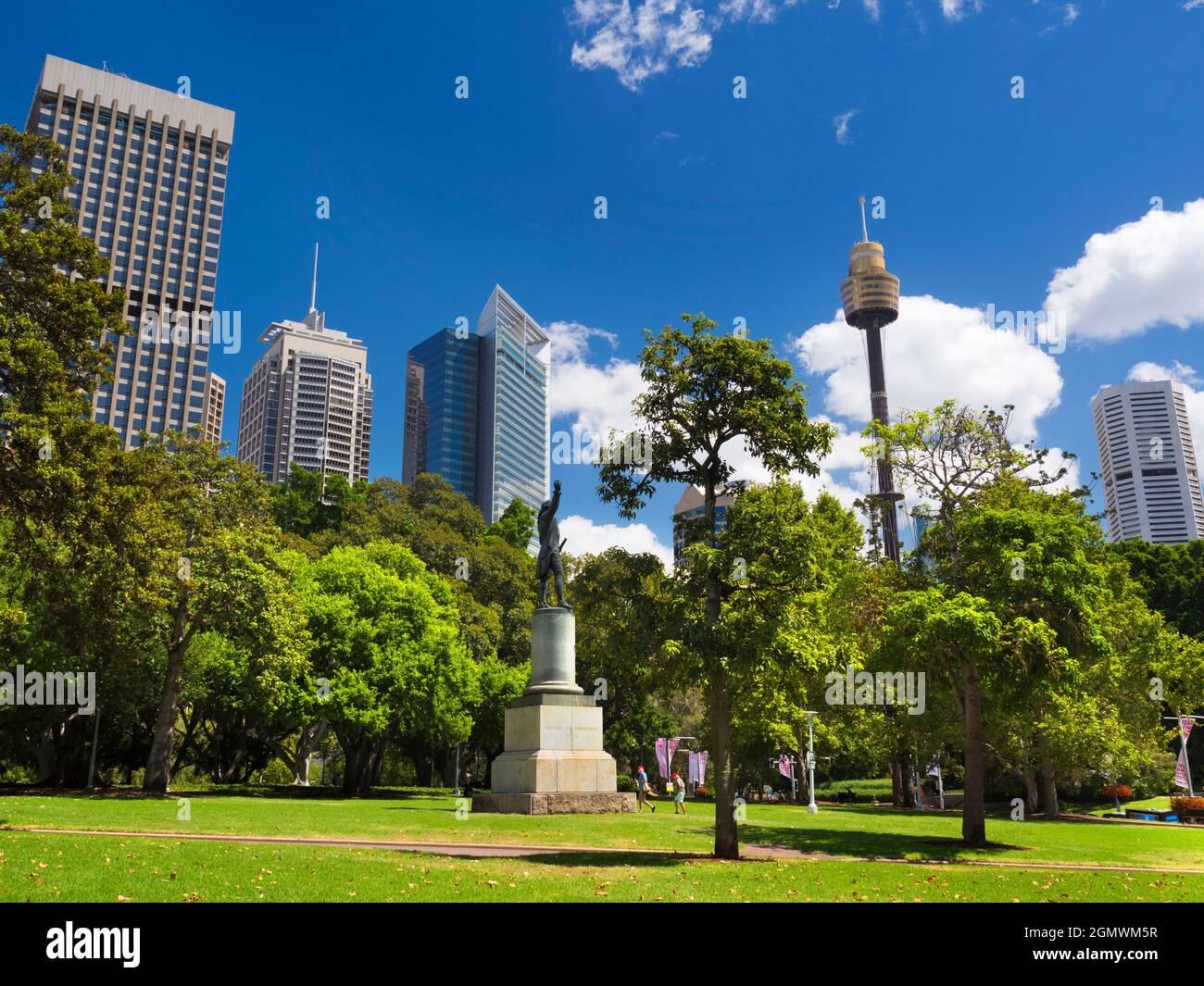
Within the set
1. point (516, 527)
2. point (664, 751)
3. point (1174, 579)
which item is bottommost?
point (664, 751)

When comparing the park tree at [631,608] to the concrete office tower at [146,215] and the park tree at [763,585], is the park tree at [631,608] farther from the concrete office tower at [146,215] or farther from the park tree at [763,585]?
the concrete office tower at [146,215]

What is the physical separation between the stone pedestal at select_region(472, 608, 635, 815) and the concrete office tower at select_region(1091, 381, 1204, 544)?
161 metres

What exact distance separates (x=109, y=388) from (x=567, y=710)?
443 ft

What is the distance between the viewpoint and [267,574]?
33.7m

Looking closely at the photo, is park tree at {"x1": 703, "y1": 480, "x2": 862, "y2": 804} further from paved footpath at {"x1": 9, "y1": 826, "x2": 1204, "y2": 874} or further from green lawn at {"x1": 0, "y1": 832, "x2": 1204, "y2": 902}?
paved footpath at {"x1": 9, "y1": 826, "x2": 1204, "y2": 874}

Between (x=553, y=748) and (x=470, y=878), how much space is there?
50.8ft

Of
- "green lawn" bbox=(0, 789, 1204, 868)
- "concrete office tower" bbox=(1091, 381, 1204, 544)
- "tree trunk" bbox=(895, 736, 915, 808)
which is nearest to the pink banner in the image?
"green lawn" bbox=(0, 789, 1204, 868)

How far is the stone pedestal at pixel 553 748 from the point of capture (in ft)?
87.9

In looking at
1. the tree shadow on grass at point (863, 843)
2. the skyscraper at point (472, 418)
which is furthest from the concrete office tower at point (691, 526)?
the skyscraper at point (472, 418)

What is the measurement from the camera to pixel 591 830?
21578mm

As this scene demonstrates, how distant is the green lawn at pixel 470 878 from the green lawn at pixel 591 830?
319 cm

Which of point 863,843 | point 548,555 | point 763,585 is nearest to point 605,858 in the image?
point 763,585

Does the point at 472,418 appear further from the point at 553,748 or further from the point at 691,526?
the point at 691,526
